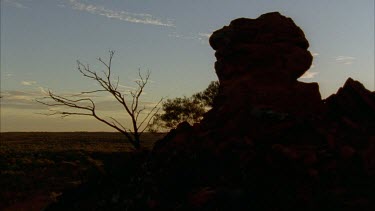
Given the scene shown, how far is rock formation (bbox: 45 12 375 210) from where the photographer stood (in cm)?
1636

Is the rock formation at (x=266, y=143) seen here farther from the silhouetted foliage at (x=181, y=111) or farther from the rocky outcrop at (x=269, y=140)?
the silhouetted foliage at (x=181, y=111)

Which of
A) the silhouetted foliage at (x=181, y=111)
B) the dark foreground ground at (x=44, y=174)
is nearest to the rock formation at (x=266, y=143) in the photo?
the dark foreground ground at (x=44, y=174)

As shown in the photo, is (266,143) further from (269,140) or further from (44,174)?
(44,174)

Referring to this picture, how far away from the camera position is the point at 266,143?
18156 mm

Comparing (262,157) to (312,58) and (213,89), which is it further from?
(213,89)

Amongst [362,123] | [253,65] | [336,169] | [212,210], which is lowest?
[212,210]

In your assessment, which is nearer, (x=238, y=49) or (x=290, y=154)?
(x=290, y=154)

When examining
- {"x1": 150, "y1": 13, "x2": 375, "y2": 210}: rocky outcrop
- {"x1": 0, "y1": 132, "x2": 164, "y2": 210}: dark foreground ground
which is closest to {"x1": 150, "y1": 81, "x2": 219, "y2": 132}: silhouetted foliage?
{"x1": 0, "y1": 132, "x2": 164, "y2": 210}: dark foreground ground

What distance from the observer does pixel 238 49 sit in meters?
21.8

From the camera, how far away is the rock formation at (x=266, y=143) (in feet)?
53.7

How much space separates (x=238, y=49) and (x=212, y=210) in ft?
27.5

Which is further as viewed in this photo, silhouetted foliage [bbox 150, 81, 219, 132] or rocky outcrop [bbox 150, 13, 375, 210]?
silhouetted foliage [bbox 150, 81, 219, 132]

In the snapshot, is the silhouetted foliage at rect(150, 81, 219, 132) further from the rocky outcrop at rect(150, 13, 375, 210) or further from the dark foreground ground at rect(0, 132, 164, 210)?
the rocky outcrop at rect(150, 13, 375, 210)

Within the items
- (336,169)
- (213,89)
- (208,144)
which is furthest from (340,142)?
(213,89)
